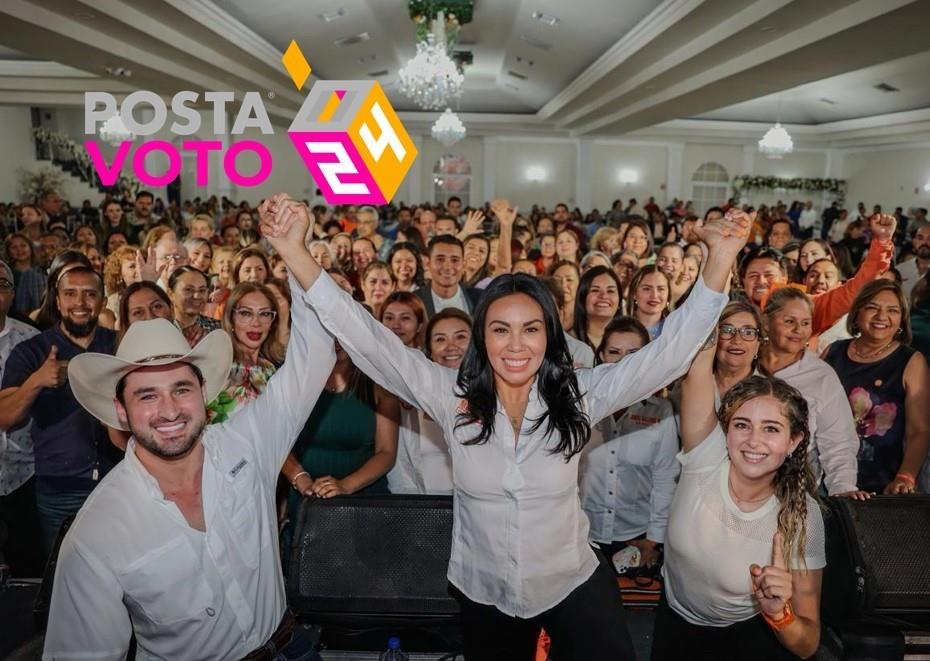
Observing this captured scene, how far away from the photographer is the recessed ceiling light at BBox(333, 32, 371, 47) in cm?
1097

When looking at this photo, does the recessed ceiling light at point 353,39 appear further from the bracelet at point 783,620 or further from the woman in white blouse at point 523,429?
the bracelet at point 783,620

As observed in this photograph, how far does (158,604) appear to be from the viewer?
1559 mm

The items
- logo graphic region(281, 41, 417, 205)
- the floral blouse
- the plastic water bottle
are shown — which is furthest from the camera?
logo graphic region(281, 41, 417, 205)

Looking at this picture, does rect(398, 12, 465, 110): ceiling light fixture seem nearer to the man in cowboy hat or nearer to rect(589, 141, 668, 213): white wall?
the man in cowboy hat

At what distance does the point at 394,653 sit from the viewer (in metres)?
2.19

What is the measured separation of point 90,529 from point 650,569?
2116 millimetres

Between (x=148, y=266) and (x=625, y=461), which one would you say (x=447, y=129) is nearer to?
(x=148, y=266)

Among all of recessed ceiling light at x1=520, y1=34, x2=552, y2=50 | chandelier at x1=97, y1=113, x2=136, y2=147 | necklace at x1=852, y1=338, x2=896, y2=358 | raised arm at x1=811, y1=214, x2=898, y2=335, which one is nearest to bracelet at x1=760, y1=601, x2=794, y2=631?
Result: necklace at x1=852, y1=338, x2=896, y2=358

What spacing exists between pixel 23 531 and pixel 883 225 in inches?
179

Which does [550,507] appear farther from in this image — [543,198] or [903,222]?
[543,198]

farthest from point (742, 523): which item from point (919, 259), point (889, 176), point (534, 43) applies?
point (889, 176)

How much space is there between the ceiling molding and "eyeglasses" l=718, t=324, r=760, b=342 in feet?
15.8

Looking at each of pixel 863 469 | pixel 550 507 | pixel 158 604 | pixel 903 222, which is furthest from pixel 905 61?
pixel 158 604

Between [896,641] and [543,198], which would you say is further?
[543,198]
